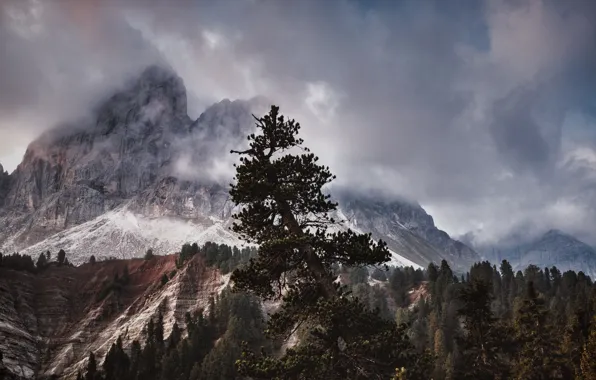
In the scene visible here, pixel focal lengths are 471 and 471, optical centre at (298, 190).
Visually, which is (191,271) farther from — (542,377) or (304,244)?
(304,244)

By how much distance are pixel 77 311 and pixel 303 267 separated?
602ft

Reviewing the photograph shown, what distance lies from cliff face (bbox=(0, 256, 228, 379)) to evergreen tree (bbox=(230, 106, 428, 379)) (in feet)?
441

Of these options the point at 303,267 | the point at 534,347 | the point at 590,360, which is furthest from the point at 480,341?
the point at 303,267

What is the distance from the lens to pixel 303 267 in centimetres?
2116

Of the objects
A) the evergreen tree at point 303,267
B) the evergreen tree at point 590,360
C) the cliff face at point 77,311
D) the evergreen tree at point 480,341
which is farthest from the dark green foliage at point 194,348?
the evergreen tree at point 303,267

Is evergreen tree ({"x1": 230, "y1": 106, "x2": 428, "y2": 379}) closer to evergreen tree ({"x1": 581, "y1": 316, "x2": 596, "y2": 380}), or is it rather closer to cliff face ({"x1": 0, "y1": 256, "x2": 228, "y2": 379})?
evergreen tree ({"x1": 581, "y1": 316, "x2": 596, "y2": 380})

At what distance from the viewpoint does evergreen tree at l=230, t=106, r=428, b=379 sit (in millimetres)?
18641

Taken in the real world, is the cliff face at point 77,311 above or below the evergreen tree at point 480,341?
above

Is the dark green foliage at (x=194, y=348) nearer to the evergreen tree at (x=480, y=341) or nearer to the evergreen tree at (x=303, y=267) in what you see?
the evergreen tree at (x=480, y=341)

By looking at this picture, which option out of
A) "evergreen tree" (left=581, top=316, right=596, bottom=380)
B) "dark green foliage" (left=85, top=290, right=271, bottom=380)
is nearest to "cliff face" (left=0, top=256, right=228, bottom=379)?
"dark green foliage" (left=85, top=290, right=271, bottom=380)

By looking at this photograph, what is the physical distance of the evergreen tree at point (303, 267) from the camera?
734 inches

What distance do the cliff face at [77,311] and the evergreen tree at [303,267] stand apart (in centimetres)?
13451

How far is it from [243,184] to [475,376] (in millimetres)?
20836

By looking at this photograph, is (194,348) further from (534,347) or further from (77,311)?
(534,347)
